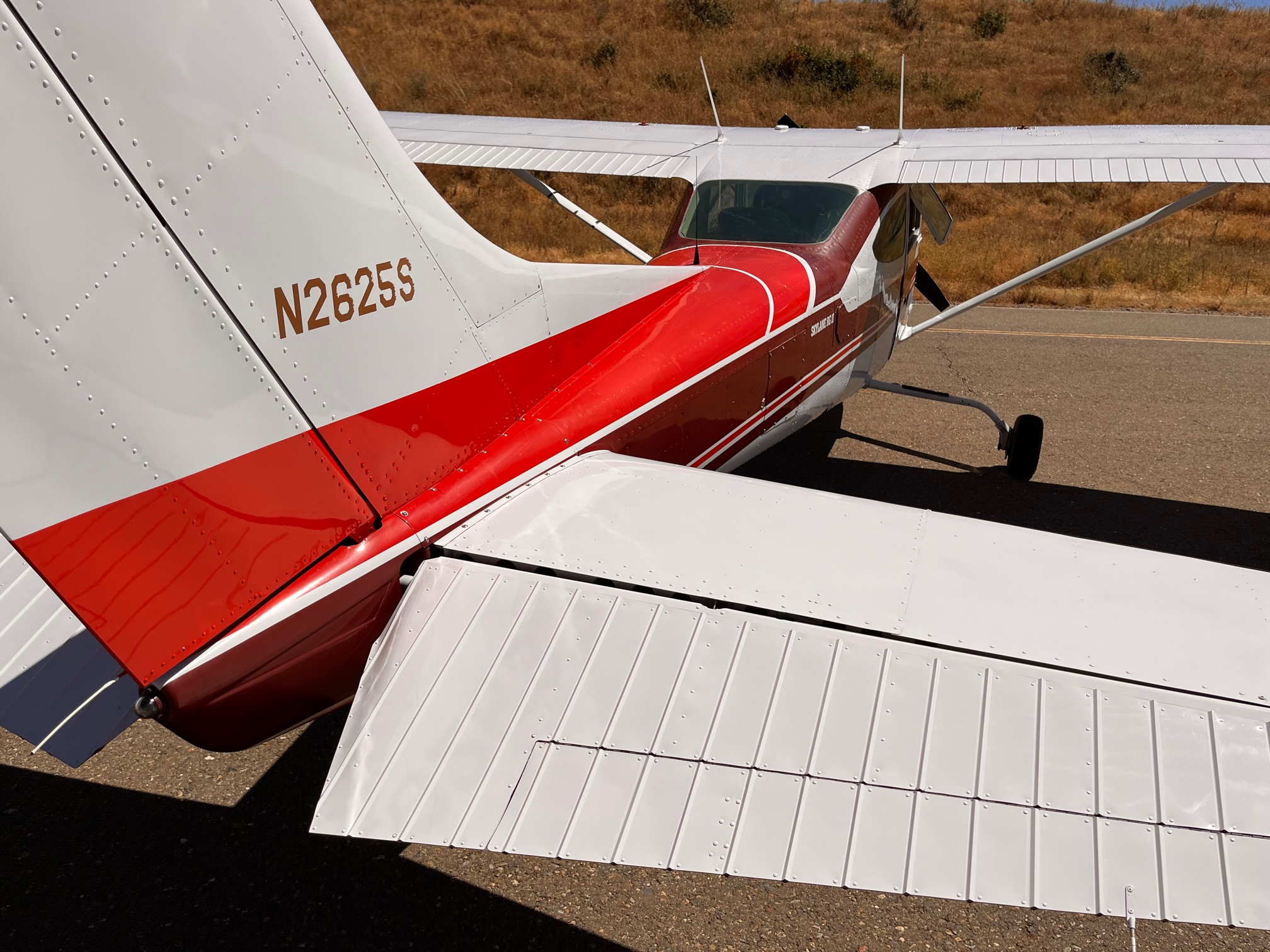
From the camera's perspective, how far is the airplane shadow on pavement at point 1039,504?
632 cm

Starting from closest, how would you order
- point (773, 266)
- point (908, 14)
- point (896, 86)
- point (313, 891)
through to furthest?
point (313, 891) → point (773, 266) → point (896, 86) → point (908, 14)

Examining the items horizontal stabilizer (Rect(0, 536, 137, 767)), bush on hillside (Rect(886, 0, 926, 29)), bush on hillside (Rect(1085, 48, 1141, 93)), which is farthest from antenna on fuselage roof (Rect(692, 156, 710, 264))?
bush on hillside (Rect(886, 0, 926, 29))

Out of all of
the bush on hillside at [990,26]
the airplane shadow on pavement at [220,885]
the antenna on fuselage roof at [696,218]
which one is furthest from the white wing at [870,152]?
the bush on hillside at [990,26]

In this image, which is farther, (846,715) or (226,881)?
(226,881)

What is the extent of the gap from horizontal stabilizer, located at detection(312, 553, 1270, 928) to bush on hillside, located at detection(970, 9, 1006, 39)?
3422 centimetres

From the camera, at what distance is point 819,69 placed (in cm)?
2625

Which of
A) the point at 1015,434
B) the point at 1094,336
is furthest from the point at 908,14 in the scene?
the point at 1015,434

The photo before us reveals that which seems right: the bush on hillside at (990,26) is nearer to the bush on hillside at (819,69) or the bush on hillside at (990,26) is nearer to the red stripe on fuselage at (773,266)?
the bush on hillside at (819,69)

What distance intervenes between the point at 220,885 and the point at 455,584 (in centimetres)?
213

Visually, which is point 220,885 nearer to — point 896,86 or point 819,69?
point 896,86

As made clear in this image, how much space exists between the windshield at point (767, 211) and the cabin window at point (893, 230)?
0.42 m

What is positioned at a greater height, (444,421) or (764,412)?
(444,421)

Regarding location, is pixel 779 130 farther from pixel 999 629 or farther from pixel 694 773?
pixel 694 773

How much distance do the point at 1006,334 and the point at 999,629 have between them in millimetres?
10305
